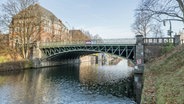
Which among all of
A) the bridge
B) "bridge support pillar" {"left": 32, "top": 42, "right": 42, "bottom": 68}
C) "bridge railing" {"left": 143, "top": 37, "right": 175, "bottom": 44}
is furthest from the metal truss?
"bridge railing" {"left": 143, "top": 37, "right": 175, "bottom": 44}

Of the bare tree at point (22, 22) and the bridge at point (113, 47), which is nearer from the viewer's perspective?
the bridge at point (113, 47)

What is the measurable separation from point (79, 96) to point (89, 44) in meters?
26.0

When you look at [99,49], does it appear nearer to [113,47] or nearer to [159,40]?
[113,47]

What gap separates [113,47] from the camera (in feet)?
143

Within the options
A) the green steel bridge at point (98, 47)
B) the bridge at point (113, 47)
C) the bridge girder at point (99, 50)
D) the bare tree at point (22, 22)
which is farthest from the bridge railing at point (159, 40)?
the bare tree at point (22, 22)

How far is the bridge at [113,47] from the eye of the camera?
121 feet

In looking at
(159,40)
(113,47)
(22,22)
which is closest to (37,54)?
(22,22)

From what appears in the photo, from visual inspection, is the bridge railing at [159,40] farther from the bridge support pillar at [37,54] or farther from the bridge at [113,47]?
the bridge support pillar at [37,54]

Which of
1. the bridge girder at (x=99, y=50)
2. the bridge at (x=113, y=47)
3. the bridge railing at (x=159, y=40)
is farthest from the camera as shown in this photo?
the bridge girder at (x=99, y=50)

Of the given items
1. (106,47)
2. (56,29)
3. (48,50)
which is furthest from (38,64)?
(56,29)

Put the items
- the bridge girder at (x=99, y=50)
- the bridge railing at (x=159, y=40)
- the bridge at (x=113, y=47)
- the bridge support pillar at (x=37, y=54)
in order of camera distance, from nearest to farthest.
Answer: the bridge railing at (x=159, y=40) → the bridge at (x=113, y=47) → the bridge girder at (x=99, y=50) → the bridge support pillar at (x=37, y=54)

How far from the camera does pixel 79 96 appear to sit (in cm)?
1977

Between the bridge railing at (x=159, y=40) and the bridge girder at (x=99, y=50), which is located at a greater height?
the bridge railing at (x=159, y=40)

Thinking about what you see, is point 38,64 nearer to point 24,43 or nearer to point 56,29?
point 24,43
